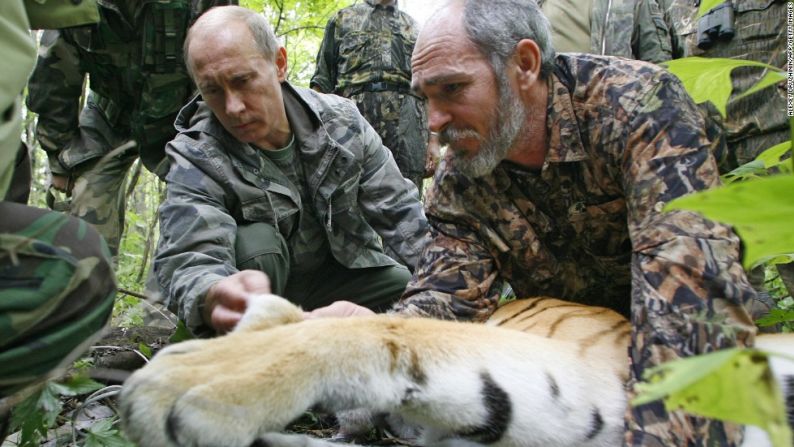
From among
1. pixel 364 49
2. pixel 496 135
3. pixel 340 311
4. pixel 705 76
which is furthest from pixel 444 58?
pixel 364 49

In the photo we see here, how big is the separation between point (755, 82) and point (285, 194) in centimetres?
264

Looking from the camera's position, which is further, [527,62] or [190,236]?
[190,236]

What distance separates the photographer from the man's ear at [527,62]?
7.93 ft

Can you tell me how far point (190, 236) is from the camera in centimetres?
275

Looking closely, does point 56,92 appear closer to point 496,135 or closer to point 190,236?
point 190,236

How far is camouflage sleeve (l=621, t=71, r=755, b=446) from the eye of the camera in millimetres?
1555

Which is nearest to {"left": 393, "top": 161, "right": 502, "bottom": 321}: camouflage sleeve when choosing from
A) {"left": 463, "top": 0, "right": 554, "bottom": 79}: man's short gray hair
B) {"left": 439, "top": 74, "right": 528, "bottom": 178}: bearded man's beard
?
{"left": 439, "top": 74, "right": 528, "bottom": 178}: bearded man's beard

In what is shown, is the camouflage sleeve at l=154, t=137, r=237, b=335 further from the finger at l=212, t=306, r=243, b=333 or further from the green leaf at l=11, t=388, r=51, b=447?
the green leaf at l=11, t=388, r=51, b=447

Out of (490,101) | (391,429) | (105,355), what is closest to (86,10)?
(490,101)

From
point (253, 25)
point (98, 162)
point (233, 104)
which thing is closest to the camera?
point (233, 104)

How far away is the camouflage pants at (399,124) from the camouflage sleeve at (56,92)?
2.37 metres

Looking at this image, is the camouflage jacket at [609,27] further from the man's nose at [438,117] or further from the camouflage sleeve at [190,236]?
the camouflage sleeve at [190,236]

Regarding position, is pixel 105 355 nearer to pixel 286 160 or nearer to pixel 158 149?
pixel 286 160

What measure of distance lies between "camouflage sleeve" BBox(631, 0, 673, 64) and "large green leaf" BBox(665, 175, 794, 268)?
14.3 feet
